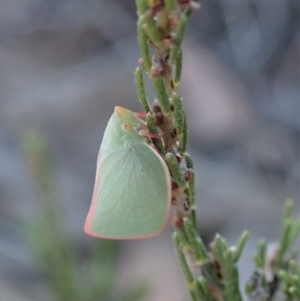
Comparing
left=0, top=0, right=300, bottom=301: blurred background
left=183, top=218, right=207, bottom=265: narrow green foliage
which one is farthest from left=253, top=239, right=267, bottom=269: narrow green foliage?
left=0, top=0, right=300, bottom=301: blurred background

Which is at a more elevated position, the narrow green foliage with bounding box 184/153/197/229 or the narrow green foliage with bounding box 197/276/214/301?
the narrow green foliage with bounding box 184/153/197/229

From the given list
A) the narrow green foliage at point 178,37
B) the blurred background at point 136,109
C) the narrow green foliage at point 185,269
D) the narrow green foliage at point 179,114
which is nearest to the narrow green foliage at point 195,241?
the narrow green foliage at point 185,269

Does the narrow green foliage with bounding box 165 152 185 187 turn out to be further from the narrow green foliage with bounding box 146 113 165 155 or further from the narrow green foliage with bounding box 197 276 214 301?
the narrow green foliage with bounding box 197 276 214 301

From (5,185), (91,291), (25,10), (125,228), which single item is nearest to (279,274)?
(125,228)

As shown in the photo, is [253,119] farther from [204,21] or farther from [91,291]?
[91,291]

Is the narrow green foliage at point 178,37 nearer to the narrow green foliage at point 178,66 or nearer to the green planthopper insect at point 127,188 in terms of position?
the narrow green foliage at point 178,66

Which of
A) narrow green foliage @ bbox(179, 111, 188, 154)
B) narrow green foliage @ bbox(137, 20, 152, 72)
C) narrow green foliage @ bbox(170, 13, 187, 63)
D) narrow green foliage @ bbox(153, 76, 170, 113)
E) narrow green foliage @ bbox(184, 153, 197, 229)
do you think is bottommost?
narrow green foliage @ bbox(184, 153, 197, 229)
